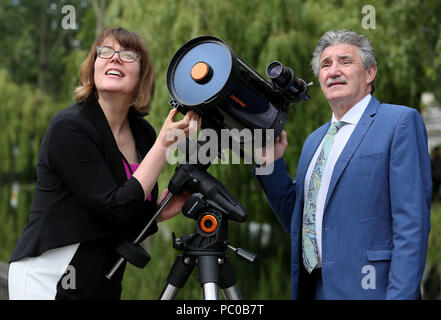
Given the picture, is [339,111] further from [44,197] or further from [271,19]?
[271,19]

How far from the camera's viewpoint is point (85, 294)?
5.75ft

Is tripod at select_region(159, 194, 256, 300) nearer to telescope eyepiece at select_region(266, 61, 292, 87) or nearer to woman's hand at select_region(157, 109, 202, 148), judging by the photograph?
woman's hand at select_region(157, 109, 202, 148)

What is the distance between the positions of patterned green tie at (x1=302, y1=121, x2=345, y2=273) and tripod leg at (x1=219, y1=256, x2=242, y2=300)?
0.37 meters

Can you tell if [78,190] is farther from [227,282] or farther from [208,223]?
[227,282]

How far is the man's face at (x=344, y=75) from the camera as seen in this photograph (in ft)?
6.37

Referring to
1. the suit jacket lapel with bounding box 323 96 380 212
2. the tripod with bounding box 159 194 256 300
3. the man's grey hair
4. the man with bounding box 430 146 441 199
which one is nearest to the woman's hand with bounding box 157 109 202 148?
the tripod with bounding box 159 194 256 300

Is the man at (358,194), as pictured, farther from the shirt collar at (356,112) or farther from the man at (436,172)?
the man at (436,172)

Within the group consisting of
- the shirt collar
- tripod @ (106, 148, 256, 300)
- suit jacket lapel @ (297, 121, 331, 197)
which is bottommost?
tripod @ (106, 148, 256, 300)

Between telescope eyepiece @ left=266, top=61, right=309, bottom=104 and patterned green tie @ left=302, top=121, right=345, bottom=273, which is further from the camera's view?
patterned green tie @ left=302, top=121, right=345, bottom=273

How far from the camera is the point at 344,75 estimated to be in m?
1.95

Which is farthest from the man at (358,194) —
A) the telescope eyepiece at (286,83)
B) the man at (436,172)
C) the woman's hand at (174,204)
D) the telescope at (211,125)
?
Result: the man at (436,172)

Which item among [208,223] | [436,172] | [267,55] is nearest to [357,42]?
[208,223]

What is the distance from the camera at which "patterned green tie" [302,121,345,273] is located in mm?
1941

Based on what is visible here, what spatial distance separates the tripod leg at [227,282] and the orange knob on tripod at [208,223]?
0.40ft
